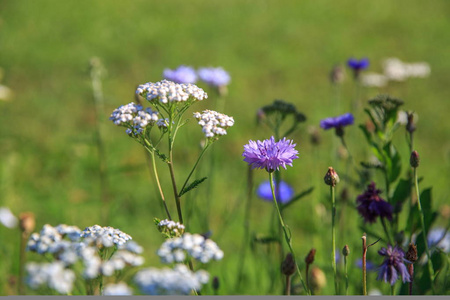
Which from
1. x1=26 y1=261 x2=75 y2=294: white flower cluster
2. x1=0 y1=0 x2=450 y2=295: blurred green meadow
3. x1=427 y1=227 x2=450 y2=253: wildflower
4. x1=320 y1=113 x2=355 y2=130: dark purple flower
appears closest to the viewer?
x1=26 y1=261 x2=75 y2=294: white flower cluster

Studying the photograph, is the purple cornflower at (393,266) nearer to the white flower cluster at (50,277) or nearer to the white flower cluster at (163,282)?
the white flower cluster at (163,282)

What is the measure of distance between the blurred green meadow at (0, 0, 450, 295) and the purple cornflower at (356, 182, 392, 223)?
487 mm

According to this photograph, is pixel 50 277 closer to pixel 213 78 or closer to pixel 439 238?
pixel 213 78

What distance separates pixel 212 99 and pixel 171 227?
2.46 m

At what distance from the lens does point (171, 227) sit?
100 centimetres

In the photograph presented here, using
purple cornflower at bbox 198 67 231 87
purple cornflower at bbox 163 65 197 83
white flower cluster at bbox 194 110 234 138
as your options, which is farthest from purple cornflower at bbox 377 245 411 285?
purple cornflower at bbox 198 67 231 87

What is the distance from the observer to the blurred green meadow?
8.21 ft

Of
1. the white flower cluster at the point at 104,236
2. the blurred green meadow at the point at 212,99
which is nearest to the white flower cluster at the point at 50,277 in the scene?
the white flower cluster at the point at 104,236

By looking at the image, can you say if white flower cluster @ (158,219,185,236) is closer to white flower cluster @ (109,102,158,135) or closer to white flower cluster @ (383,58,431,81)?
white flower cluster @ (109,102,158,135)

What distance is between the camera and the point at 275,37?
4930mm

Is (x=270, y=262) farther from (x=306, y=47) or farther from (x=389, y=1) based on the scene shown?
(x=389, y=1)

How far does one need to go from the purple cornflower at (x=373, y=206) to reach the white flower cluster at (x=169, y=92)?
0.47 meters

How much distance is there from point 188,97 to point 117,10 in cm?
423

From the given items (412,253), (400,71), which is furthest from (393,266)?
(400,71)
